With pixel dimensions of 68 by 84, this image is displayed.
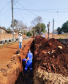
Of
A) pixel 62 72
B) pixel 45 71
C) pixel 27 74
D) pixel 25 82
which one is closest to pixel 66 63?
pixel 62 72

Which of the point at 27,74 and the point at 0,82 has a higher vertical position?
the point at 0,82

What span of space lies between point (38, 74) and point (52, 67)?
441 mm

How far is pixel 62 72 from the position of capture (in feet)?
7.77

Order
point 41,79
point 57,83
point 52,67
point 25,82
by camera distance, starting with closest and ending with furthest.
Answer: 1. point 57,83
2. point 41,79
3. point 52,67
4. point 25,82

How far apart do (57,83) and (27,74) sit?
380cm

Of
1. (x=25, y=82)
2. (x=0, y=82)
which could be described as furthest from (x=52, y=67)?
(x=25, y=82)

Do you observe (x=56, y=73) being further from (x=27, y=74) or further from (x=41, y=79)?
(x=27, y=74)

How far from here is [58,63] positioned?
2.73 metres

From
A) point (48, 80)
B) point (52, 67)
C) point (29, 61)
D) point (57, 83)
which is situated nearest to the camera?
point (57, 83)

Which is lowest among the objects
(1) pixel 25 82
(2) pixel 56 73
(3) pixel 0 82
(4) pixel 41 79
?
(1) pixel 25 82

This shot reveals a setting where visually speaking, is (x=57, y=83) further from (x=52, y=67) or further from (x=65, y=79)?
(x=52, y=67)

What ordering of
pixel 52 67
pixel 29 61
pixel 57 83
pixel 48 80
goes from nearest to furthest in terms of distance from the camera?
pixel 57 83 < pixel 48 80 < pixel 52 67 < pixel 29 61

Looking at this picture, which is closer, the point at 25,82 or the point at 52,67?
the point at 52,67

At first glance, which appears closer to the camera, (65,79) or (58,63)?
(65,79)
